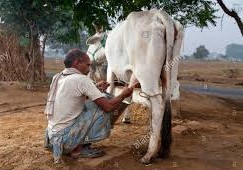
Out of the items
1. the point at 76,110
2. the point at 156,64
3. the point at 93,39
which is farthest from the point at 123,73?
the point at 93,39

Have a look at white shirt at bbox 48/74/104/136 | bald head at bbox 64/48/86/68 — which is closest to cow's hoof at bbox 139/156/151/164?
white shirt at bbox 48/74/104/136

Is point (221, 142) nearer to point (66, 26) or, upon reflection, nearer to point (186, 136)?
point (186, 136)

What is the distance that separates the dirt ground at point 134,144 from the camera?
18.4 ft

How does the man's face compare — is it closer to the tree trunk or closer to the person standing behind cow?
the person standing behind cow

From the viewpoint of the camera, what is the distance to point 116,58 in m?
6.54

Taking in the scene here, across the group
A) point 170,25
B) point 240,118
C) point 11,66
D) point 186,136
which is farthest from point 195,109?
point 11,66

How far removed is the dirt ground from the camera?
5613 mm

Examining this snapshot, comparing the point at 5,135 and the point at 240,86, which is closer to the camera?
the point at 5,135

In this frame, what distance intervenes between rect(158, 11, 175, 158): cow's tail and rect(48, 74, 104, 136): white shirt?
32.9 inches

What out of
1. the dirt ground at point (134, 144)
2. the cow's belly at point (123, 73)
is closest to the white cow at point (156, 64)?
the cow's belly at point (123, 73)

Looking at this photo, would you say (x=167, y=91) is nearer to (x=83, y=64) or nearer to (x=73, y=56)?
(x=83, y=64)

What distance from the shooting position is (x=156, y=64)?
570 cm

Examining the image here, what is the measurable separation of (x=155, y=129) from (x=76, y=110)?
968 mm

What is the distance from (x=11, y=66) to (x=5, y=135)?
9853mm
